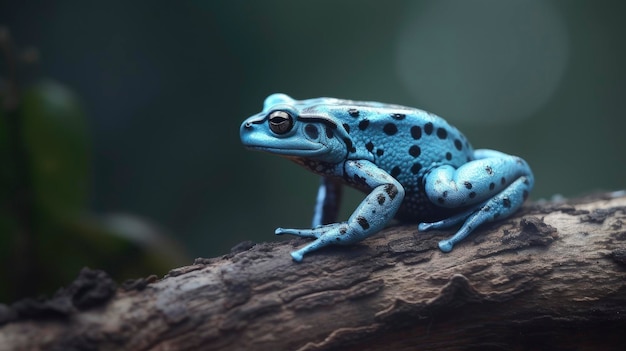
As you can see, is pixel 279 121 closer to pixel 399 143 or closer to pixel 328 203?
pixel 399 143

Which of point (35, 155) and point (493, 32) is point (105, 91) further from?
point (493, 32)

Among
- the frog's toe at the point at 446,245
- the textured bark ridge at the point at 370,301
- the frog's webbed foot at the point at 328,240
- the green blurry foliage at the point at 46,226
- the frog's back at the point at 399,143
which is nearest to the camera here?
the textured bark ridge at the point at 370,301

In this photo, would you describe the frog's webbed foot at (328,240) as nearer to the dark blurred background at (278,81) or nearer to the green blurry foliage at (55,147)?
the green blurry foliage at (55,147)

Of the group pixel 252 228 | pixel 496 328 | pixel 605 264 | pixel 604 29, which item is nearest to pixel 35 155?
pixel 252 228

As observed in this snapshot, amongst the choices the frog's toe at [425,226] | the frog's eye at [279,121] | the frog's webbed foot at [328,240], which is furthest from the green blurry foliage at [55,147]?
the frog's toe at [425,226]

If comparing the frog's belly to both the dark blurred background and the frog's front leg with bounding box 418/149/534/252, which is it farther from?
the dark blurred background

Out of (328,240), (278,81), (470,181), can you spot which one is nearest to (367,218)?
(328,240)
